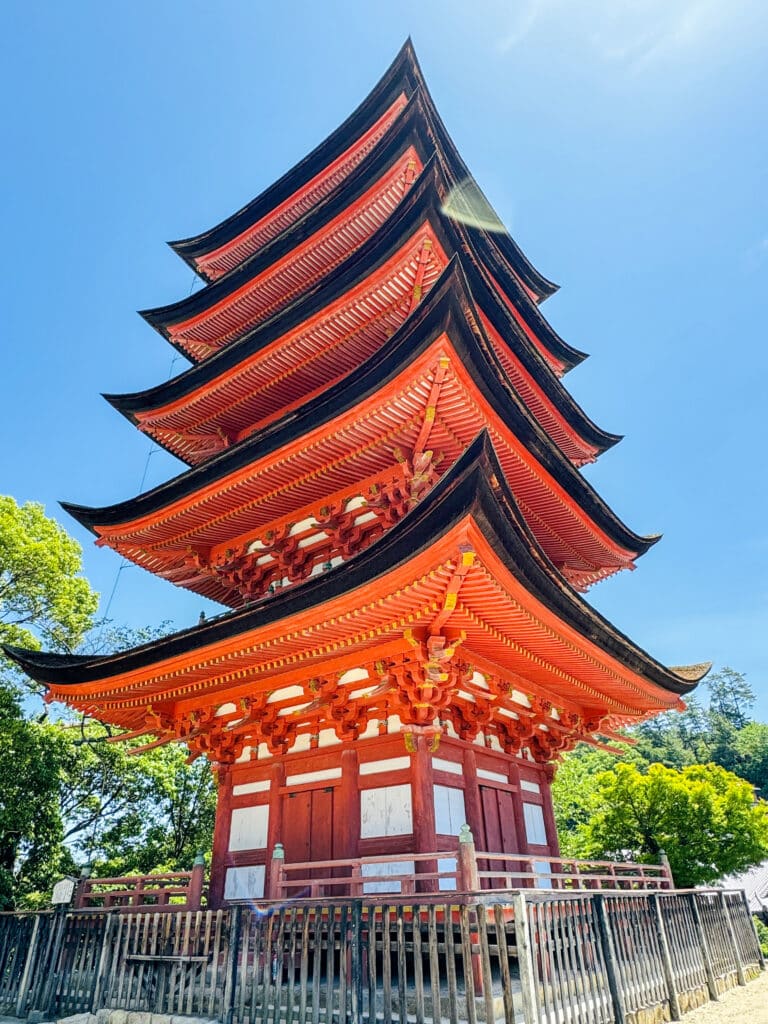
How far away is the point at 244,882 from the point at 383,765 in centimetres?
361

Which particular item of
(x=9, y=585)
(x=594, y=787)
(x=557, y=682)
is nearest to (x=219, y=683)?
(x=557, y=682)

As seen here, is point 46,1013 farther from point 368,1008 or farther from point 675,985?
point 675,985

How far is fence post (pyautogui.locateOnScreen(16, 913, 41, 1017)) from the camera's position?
9.48m

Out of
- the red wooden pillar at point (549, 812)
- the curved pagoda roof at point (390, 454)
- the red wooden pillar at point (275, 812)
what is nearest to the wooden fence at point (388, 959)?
the red wooden pillar at point (275, 812)

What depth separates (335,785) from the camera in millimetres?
9812

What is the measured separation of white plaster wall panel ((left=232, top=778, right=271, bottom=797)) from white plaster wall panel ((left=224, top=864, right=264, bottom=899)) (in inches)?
45.3

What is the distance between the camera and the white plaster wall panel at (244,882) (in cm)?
1038

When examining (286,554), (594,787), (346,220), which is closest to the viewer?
(286,554)

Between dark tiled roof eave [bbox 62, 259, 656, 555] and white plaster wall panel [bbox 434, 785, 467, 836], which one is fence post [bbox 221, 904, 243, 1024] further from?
dark tiled roof eave [bbox 62, 259, 656, 555]

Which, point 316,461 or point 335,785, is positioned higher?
point 316,461

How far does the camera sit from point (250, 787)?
1119cm

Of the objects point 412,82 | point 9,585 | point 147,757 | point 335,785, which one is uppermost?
point 412,82

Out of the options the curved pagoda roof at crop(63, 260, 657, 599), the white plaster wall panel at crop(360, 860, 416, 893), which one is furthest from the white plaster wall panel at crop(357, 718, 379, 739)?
the curved pagoda roof at crop(63, 260, 657, 599)

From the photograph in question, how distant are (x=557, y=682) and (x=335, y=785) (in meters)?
4.14
